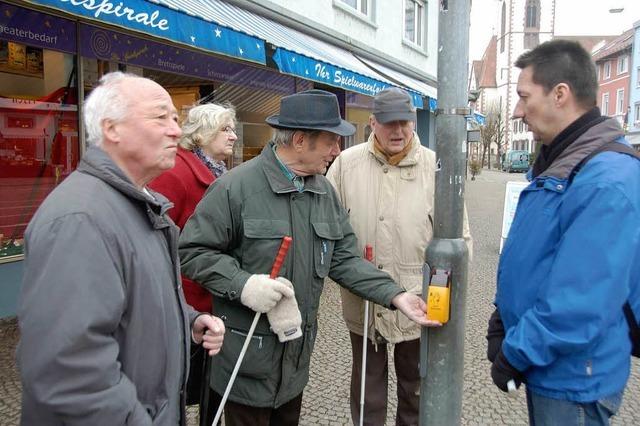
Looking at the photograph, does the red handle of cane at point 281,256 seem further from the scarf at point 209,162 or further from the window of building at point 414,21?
the window of building at point 414,21

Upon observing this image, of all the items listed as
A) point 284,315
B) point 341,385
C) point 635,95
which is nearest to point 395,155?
point 284,315

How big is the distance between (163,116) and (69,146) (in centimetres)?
464

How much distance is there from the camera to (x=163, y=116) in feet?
5.78

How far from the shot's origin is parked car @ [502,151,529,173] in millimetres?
55103

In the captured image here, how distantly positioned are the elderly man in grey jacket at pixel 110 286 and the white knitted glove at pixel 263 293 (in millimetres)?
421

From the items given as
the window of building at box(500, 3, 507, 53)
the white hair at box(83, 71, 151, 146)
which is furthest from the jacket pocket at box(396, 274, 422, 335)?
the window of building at box(500, 3, 507, 53)

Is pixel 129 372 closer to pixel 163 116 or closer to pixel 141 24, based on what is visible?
pixel 163 116

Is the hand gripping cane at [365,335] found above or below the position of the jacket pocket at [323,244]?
below

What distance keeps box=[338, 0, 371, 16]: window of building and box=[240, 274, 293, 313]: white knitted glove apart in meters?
10.5

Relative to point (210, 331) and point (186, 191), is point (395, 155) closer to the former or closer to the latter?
point (186, 191)

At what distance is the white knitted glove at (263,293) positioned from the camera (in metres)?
2.24

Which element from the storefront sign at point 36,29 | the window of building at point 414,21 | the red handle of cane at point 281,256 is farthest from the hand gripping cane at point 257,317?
the window of building at point 414,21

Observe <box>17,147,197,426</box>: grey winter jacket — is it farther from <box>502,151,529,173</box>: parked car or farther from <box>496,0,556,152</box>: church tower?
<box>496,0,556,152</box>: church tower

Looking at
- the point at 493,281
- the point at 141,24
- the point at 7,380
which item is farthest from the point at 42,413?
the point at 493,281
